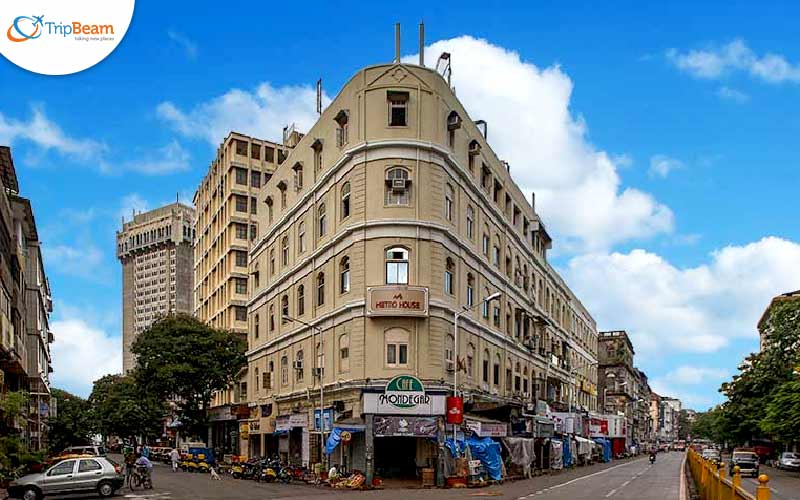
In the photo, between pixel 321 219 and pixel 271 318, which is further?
pixel 271 318

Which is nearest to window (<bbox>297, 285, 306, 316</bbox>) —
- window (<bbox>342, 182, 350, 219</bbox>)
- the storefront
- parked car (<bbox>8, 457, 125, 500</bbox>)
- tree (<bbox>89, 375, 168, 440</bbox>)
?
window (<bbox>342, 182, 350, 219</bbox>)

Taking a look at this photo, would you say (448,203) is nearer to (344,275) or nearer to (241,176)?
(344,275)

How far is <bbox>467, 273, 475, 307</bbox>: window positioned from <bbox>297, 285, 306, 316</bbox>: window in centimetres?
1016

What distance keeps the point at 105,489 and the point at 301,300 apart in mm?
20137

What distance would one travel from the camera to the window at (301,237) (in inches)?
2080

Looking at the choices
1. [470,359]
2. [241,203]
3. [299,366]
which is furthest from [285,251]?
[241,203]

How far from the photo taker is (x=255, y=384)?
65312 mm

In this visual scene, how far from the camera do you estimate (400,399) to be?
132ft

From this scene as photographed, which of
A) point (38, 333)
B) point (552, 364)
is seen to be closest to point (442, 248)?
point (552, 364)

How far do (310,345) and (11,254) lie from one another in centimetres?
1800

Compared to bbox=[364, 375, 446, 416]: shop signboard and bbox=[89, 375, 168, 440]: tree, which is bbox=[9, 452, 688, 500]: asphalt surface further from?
bbox=[89, 375, 168, 440]: tree

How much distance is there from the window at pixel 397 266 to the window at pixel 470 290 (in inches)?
271

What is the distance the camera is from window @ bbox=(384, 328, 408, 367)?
41875 mm

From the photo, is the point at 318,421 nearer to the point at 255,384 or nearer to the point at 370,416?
the point at 370,416
